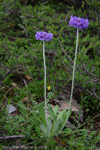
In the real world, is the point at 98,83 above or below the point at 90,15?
below

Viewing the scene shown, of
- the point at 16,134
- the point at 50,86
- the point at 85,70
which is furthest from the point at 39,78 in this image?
the point at 16,134

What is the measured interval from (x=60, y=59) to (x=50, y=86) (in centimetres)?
43

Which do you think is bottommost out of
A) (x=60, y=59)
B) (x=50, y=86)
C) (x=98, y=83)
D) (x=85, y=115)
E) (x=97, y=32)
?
(x=85, y=115)

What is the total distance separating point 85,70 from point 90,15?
1.55 meters

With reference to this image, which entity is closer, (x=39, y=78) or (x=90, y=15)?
(x=39, y=78)

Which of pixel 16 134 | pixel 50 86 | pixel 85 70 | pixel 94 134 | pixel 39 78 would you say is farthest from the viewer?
pixel 39 78

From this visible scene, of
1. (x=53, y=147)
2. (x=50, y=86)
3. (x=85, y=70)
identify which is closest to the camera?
(x=53, y=147)

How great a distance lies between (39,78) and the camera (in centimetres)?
320

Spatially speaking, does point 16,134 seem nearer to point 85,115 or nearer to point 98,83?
point 85,115

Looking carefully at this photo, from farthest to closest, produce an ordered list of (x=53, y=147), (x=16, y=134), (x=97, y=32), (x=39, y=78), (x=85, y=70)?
1. (x=97, y=32)
2. (x=39, y=78)
3. (x=85, y=70)
4. (x=16, y=134)
5. (x=53, y=147)

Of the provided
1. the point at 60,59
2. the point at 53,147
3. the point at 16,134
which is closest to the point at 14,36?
the point at 60,59

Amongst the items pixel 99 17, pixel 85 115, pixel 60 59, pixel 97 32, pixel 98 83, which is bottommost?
pixel 85 115

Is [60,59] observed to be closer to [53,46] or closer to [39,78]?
[53,46]

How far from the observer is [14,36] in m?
4.05
